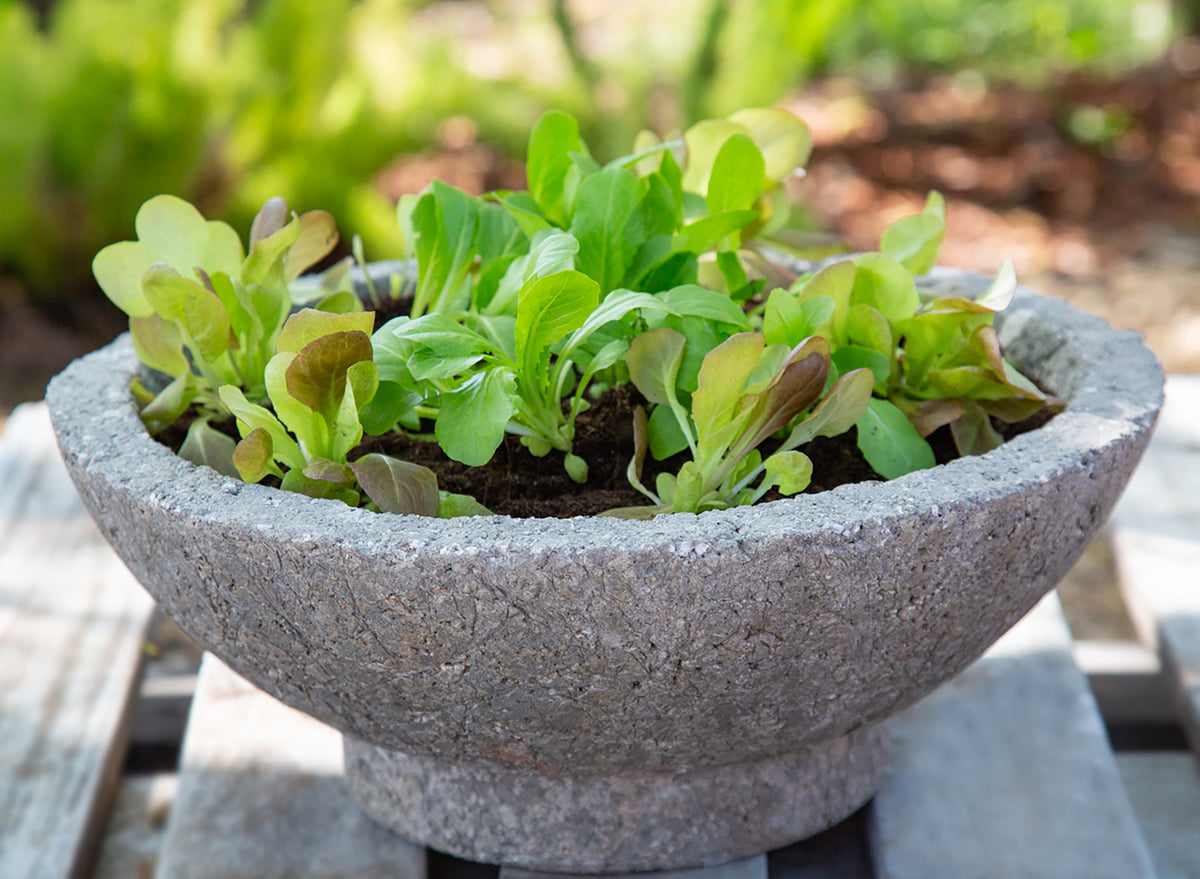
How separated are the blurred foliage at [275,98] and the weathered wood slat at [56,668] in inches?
61.0

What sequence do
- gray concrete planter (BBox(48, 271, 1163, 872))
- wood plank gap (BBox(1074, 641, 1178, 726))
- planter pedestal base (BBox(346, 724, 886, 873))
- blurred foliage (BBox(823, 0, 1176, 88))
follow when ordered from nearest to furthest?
gray concrete planter (BBox(48, 271, 1163, 872)) → planter pedestal base (BBox(346, 724, 886, 873)) → wood plank gap (BBox(1074, 641, 1178, 726)) → blurred foliage (BBox(823, 0, 1176, 88))

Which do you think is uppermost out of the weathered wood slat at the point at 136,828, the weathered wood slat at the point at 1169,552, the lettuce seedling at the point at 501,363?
the lettuce seedling at the point at 501,363

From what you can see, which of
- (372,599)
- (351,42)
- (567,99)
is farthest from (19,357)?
(372,599)

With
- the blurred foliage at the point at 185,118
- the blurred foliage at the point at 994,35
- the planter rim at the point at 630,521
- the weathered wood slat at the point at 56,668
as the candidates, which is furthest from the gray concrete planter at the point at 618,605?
the blurred foliage at the point at 994,35

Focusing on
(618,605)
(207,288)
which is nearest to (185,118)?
(207,288)

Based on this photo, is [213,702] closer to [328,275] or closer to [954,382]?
[328,275]

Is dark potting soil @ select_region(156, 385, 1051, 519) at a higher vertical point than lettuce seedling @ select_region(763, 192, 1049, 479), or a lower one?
lower

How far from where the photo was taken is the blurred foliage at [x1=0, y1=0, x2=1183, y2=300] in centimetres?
265

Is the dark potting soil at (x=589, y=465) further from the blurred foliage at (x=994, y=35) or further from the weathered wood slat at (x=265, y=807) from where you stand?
the blurred foliage at (x=994, y=35)

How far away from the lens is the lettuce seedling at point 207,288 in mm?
854

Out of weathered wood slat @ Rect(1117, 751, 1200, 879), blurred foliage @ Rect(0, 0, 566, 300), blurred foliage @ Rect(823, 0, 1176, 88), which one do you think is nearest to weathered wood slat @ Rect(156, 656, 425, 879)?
weathered wood slat @ Rect(1117, 751, 1200, 879)

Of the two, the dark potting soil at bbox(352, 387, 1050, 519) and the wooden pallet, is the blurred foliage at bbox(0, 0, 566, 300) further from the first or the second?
the dark potting soil at bbox(352, 387, 1050, 519)

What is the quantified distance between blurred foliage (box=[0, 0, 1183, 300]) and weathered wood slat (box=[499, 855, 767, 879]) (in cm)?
229

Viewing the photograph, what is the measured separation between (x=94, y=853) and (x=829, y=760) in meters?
0.66
